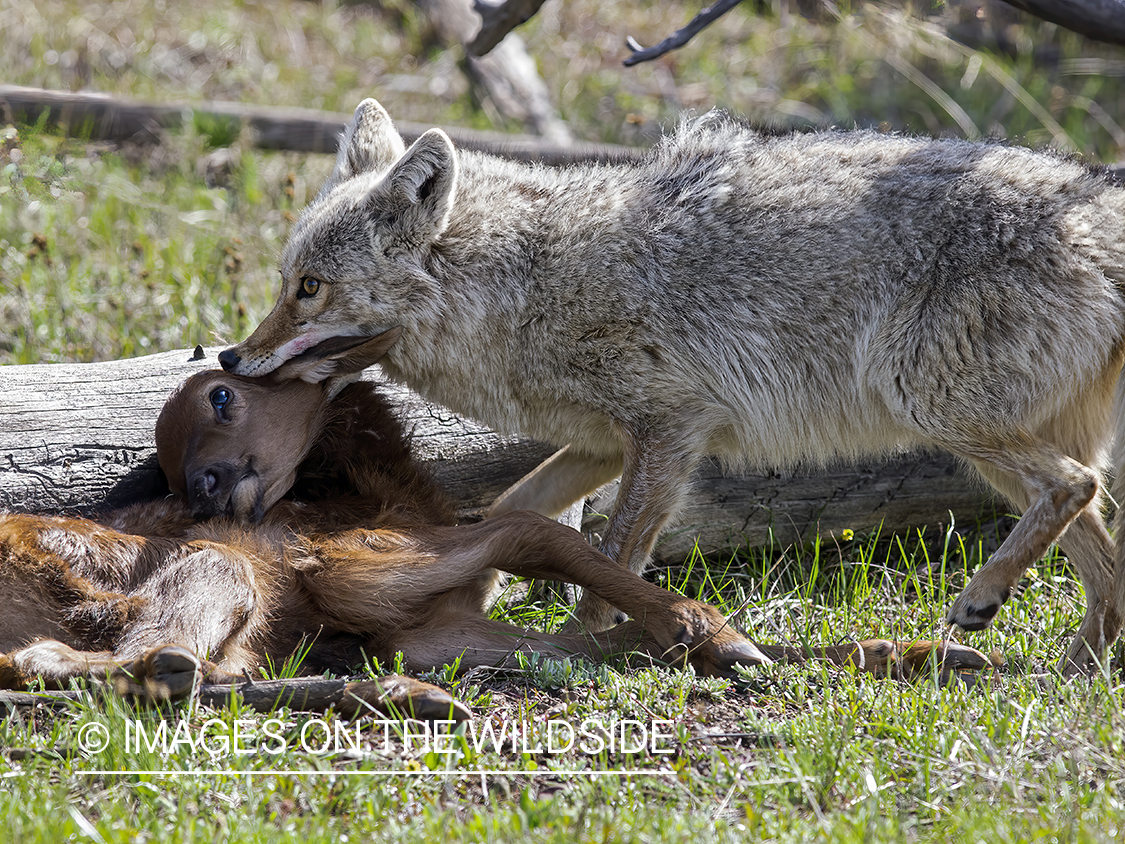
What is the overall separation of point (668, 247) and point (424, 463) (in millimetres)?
1490

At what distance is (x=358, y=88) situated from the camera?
33.0 feet

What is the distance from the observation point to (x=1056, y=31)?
11109mm

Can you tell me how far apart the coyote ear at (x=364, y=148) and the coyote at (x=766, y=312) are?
0.36 meters

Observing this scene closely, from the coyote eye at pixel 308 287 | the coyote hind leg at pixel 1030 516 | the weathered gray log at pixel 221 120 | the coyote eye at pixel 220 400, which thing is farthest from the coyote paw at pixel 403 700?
the weathered gray log at pixel 221 120

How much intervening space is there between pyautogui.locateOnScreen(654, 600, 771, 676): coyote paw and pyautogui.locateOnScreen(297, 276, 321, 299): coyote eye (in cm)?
202

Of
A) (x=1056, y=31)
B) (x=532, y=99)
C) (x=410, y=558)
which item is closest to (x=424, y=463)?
(x=410, y=558)

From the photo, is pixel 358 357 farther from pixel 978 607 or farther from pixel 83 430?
pixel 978 607

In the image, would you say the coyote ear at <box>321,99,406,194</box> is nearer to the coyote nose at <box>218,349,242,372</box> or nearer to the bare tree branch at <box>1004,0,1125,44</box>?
the coyote nose at <box>218,349,242,372</box>

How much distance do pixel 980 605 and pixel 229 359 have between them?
10.5 feet

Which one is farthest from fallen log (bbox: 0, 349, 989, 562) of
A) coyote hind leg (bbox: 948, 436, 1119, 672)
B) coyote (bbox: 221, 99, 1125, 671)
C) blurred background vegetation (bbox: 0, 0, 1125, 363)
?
blurred background vegetation (bbox: 0, 0, 1125, 363)

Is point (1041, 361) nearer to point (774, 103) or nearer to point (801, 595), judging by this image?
point (801, 595)

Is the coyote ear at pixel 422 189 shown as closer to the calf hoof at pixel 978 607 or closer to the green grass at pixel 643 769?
the green grass at pixel 643 769

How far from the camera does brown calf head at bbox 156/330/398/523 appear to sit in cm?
420

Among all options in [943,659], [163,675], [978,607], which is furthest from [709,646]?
[163,675]
